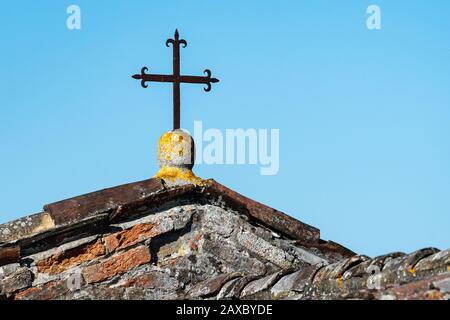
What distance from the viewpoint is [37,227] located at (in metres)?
6.86

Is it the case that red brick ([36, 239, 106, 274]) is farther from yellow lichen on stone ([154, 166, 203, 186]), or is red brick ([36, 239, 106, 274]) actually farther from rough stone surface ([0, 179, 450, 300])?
yellow lichen on stone ([154, 166, 203, 186])

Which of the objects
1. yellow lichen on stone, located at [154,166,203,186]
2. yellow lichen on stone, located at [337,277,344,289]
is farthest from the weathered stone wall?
yellow lichen on stone, located at [337,277,344,289]

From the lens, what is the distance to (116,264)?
712cm

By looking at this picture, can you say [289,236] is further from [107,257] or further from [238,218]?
[107,257]

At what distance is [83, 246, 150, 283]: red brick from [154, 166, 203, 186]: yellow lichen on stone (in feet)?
1.90

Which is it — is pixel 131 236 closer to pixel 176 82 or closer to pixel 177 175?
pixel 177 175

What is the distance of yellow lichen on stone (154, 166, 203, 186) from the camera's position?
7500mm


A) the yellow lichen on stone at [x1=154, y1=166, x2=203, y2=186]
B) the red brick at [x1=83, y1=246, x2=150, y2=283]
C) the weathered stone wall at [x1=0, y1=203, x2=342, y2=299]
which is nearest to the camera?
the weathered stone wall at [x1=0, y1=203, x2=342, y2=299]

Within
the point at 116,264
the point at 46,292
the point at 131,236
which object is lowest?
the point at 46,292

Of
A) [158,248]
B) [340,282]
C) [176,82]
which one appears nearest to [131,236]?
[158,248]

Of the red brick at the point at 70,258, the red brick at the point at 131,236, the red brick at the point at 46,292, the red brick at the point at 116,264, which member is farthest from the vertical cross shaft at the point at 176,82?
the red brick at the point at 46,292

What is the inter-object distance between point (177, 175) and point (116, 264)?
0.82 meters

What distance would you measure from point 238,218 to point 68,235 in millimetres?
1258

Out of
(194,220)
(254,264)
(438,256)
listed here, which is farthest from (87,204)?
(438,256)
